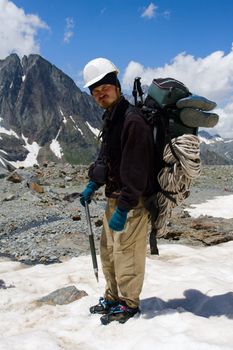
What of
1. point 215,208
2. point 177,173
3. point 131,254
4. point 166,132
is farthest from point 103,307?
point 215,208

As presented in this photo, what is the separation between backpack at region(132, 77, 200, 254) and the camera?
6.03 metres

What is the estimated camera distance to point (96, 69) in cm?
614

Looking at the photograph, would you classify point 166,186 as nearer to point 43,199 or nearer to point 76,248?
point 76,248

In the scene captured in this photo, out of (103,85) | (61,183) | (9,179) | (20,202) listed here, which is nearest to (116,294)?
(103,85)

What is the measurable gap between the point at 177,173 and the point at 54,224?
1206cm

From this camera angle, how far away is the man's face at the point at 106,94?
245 inches

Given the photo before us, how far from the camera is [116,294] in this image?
6969 millimetres

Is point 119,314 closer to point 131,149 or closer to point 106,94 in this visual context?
point 131,149

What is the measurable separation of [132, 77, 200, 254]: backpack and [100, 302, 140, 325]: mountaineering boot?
146 centimetres

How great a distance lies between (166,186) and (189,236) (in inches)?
357

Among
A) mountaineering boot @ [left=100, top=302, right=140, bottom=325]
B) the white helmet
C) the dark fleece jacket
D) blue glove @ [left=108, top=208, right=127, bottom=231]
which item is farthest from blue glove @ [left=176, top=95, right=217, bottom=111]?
mountaineering boot @ [left=100, top=302, right=140, bottom=325]

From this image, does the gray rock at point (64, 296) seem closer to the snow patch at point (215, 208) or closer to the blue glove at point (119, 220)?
the blue glove at point (119, 220)

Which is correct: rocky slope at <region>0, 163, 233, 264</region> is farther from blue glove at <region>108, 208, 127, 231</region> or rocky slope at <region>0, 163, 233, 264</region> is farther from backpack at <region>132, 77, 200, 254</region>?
blue glove at <region>108, 208, 127, 231</region>

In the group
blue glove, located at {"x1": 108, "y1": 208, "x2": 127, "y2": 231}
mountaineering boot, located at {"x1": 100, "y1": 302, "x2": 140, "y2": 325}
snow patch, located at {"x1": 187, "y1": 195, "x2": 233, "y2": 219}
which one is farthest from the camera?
snow patch, located at {"x1": 187, "y1": 195, "x2": 233, "y2": 219}
